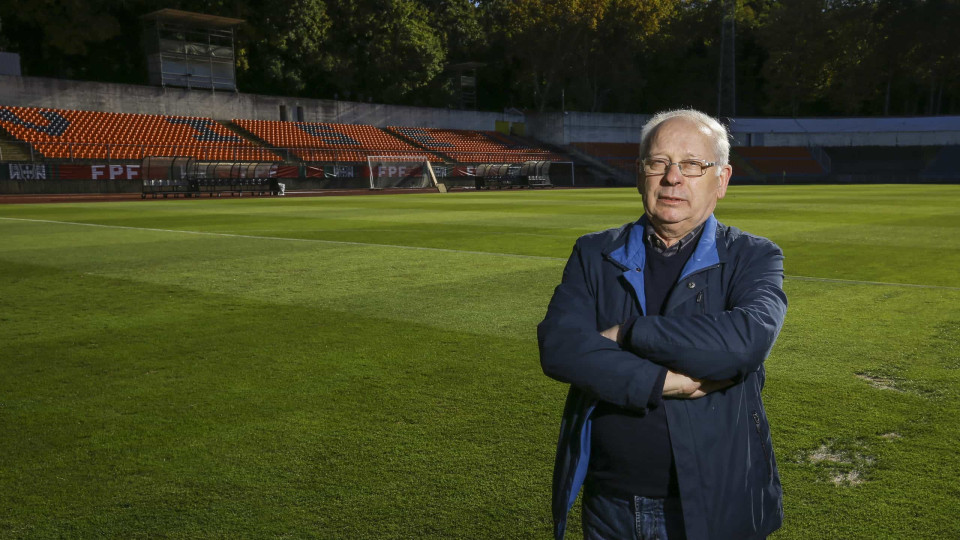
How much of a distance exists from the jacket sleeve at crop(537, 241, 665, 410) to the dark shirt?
50 mm

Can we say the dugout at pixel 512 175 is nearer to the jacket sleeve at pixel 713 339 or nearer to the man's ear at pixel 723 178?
the man's ear at pixel 723 178

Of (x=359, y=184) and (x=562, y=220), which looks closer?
(x=562, y=220)

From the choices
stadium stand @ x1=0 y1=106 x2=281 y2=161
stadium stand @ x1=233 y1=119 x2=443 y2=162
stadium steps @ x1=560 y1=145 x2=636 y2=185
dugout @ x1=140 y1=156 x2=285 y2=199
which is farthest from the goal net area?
stadium steps @ x1=560 y1=145 x2=636 y2=185

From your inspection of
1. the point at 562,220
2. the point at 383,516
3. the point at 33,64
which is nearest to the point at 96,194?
the point at 33,64

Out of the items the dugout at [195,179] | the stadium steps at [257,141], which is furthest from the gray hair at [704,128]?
the stadium steps at [257,141]

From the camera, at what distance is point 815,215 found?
758 inches

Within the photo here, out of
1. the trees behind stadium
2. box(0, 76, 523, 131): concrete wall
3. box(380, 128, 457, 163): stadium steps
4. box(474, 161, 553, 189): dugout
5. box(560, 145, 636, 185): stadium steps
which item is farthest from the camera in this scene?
box(560, 145, 636, 185): stadium steps

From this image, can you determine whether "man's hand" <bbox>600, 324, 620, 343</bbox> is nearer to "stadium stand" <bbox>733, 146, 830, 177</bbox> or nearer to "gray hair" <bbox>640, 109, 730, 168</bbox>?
"gray hair" <bbox>640, 109, 730, 168</bbox>

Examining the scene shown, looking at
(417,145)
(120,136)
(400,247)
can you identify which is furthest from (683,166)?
(417,145)

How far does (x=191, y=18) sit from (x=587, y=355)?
151ft

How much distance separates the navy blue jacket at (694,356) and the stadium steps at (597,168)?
5522cm

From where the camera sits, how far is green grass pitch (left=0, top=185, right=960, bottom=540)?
320 cm

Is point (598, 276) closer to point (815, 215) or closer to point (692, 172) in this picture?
point (692, 172)

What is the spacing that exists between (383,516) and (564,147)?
60.2 m
